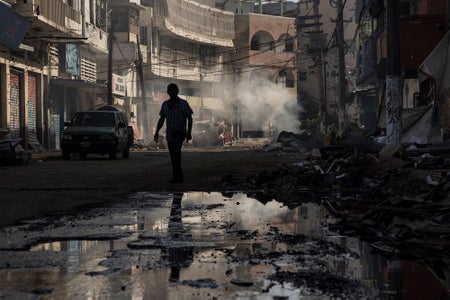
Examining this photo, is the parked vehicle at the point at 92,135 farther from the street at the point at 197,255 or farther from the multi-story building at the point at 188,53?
the multi-story building at the point at 188,53

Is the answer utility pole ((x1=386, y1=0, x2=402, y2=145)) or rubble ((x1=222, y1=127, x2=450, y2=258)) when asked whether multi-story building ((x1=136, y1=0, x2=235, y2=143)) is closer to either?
utility pole ((x1=386, y1=0, x2=402, y2=145))

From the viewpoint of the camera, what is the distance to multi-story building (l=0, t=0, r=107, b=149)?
85.9 feet

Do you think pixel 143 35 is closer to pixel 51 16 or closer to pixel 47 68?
pixel 47 68

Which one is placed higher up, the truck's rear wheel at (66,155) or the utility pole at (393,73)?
the utility pole at (393,73)

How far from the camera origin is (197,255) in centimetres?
463

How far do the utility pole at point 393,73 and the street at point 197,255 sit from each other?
7.77m

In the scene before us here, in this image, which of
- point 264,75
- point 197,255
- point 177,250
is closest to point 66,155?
point 177,250

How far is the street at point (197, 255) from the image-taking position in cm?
362

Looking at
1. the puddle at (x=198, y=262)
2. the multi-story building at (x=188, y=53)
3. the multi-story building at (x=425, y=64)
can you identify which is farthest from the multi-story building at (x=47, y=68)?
the puddle at (x=198, y=262)

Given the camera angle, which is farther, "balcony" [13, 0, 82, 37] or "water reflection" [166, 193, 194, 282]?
"balcony" [13, 0, 82, 37]

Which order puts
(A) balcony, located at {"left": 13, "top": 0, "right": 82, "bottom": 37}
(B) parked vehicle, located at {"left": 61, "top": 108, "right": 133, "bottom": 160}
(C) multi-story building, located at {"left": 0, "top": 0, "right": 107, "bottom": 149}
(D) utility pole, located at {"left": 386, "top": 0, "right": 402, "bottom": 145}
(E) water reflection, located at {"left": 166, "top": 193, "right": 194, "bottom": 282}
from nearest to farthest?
1. (E) water reflection, located at {"left": 166, "top": 193, "right": 194, "bottom": 282}
2. (D) utility pole, located at {"left": 386, "top": 0, "right": 402, "bottom": 145}
3. (B) parked vehicle, located at {"left": 61, "top": 108, "right": 133, "bottom": 160}
4. (A) balcony, located at {"left": 13, "top": 0, "right": 82, "bottom": 37}
5. (C) multi-story building, located at {"left": 0, "top": 0, "right": 107, "bottom": 149}

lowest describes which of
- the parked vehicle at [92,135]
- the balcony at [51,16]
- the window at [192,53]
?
the parked vehicle at [92,135]

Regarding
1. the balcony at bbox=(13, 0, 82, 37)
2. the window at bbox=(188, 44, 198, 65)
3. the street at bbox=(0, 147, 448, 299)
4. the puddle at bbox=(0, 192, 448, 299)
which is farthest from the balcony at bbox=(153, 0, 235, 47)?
the puddle at bbox=(0, 192, 448, 299)

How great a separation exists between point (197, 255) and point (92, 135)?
1784 centimetres
